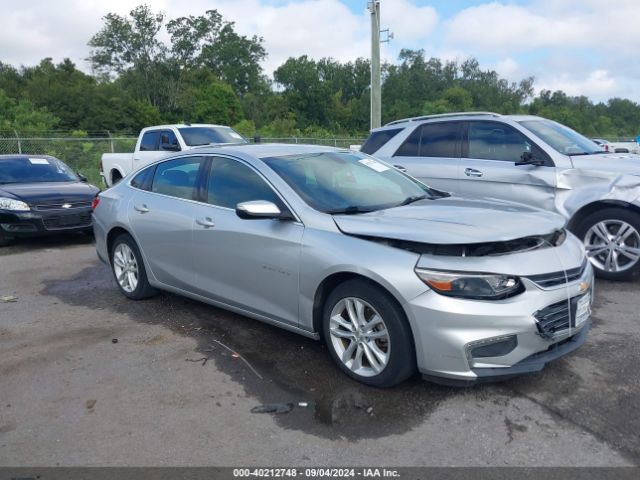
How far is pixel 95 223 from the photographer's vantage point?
6.15 m

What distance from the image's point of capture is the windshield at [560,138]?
643 centimetres

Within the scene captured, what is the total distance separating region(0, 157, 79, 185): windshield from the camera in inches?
377

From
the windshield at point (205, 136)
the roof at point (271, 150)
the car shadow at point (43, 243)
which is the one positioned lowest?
the car shadow at point (43, 243)

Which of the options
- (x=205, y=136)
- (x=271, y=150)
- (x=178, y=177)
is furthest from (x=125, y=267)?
(x=205, y=136)

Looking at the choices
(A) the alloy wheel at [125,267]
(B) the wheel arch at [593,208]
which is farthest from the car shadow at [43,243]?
(B) the wheel arch at [593,208]

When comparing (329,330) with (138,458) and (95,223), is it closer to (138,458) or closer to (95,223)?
(138,458)

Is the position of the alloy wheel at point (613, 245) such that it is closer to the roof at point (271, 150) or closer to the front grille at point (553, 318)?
the front grille at point (553, 318)

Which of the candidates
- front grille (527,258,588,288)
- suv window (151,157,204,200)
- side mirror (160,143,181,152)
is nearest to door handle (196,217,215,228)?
suv window (151,157,204,200)

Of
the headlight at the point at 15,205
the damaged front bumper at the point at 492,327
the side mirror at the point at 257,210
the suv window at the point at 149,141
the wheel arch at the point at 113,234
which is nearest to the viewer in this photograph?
the damaged front bumper at the point at 492,327

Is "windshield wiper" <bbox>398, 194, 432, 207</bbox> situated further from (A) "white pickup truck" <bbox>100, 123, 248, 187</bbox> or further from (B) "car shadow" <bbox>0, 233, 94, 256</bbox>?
(A) "white pickup truck" <bbox>100, 123, 248, 187</bbox>

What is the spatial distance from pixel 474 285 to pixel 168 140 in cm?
1025

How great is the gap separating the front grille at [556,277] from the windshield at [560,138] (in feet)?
10.2

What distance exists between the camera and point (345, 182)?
4.51 metres

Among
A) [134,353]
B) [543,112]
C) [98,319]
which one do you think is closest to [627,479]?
[134,353]
